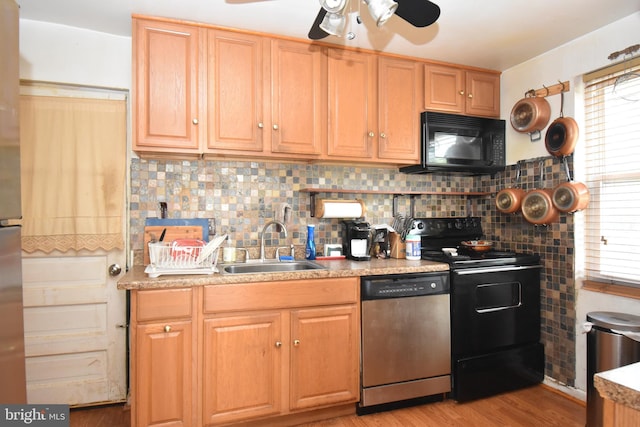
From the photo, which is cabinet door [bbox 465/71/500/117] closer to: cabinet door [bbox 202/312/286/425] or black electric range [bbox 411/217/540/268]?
black electric range [bbox 411/217/540/268]

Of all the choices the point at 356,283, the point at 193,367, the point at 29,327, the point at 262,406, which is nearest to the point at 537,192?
the point at 356,283

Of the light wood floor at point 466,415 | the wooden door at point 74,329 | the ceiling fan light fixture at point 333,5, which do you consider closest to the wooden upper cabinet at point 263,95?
the ceiling fan light fixture at point 333,5

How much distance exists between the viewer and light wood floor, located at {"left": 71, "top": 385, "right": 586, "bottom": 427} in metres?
2.12

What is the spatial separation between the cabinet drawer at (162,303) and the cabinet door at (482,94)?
2.43 meters

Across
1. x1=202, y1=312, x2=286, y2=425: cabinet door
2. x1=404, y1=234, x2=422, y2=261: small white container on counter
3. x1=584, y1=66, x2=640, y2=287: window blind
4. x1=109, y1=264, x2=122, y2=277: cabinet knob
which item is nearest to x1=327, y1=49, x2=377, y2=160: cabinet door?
x1=404, y1=234, x2=422, y2=261: small white container on counter

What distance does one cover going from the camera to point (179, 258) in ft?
6.57

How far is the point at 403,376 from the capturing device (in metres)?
2.24

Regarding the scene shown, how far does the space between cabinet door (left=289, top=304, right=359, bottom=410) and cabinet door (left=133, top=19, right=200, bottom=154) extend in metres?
1.25

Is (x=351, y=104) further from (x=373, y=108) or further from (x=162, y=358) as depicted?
(x=162, y=358)

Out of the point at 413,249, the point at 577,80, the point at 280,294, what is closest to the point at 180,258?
the point at 280,294

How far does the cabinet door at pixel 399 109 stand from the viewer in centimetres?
256

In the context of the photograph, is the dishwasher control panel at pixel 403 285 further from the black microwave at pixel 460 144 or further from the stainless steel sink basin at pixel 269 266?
the black microwave at pixel 460 144

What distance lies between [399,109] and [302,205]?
1.00m

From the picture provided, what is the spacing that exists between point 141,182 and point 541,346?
9.96 feet
